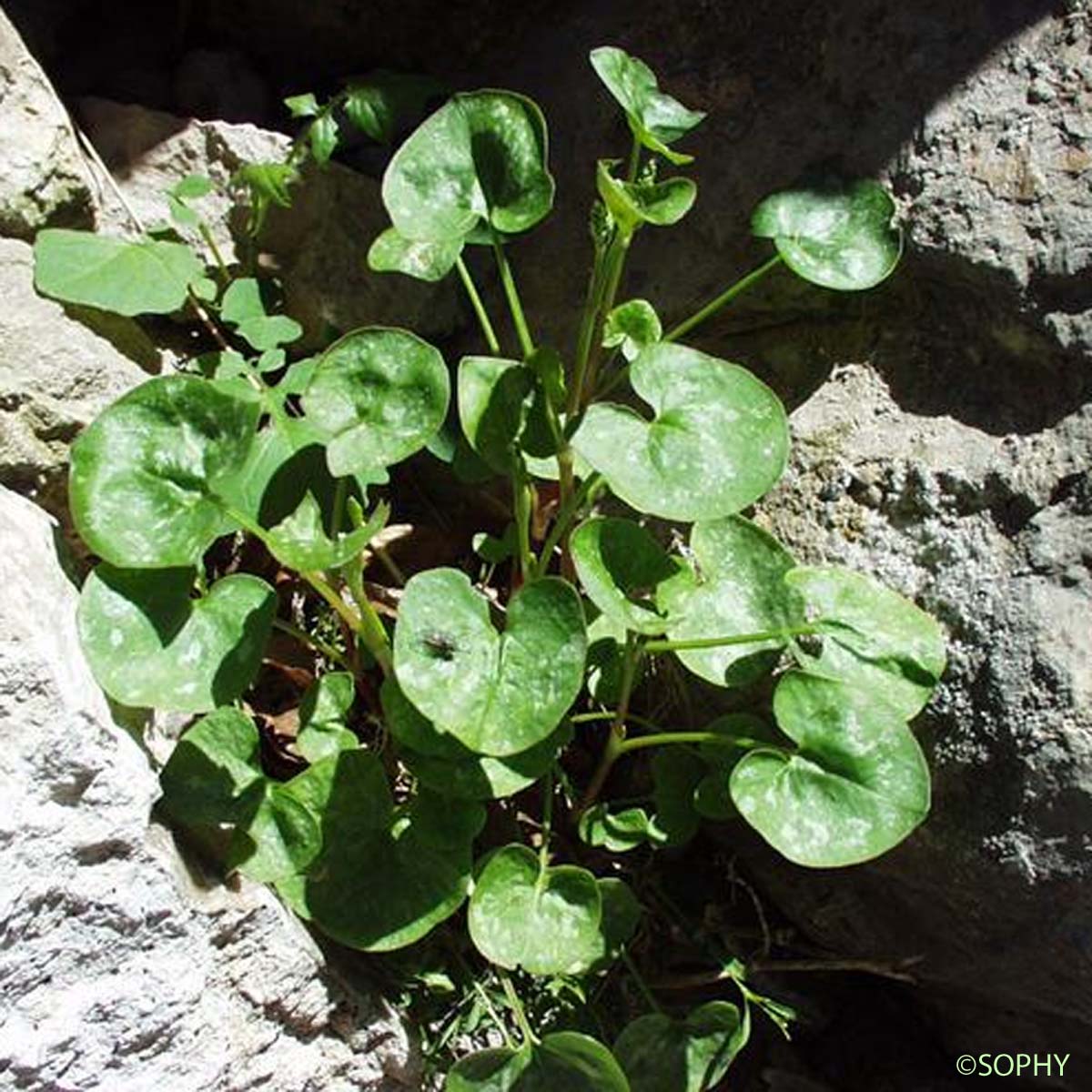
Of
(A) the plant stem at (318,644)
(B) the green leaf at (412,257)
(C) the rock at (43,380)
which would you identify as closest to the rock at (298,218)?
(B) the green leaf at (412,257)

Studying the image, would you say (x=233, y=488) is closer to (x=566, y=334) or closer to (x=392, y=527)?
(x=392, y=527)

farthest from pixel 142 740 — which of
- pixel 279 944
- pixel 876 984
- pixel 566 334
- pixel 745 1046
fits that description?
pixel 876 984

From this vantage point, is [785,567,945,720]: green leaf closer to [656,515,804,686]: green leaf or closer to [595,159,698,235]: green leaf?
[656,515,804,686]: green leaf

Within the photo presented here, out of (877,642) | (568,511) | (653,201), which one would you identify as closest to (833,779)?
(877,642)

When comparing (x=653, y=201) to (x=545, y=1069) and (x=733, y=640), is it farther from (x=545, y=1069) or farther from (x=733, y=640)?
(x=545, y=1069)

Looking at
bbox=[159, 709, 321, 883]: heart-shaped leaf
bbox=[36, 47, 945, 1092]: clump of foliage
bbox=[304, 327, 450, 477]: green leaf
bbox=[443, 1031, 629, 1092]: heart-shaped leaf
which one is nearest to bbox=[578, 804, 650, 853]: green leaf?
bbox=[36, 47, 945, 1092]: clump of foliage
